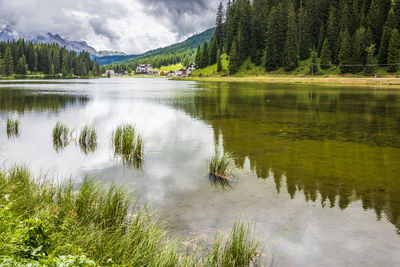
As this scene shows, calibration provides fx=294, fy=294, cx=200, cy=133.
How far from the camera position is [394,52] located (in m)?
83.4

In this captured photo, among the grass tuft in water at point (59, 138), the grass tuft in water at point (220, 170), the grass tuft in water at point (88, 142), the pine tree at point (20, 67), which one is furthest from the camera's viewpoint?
the pine tree at point (20, 67)

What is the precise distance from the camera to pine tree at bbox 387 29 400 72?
270 ft

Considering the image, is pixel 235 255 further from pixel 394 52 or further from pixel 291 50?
pixel 291 50

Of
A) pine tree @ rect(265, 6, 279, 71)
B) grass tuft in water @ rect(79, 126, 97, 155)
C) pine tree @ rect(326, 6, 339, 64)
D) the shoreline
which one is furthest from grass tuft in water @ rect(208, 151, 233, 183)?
pine tree @ rect(265, 6, 279, 71)

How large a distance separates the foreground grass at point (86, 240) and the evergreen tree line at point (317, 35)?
9562cm

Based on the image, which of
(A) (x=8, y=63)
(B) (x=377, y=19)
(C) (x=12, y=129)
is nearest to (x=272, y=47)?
(B) (x=377, y=19)

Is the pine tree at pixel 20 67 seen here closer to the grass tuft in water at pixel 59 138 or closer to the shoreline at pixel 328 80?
the shoreline at pixel 328 80

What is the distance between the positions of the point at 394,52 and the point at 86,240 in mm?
100131

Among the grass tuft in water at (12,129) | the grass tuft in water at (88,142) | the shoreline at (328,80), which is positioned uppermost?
the shoreline at (328,80)

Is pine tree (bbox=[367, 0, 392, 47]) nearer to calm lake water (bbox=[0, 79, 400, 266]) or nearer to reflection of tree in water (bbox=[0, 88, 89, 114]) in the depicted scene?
calm lake water (bbox=[0, 79, 400, 266])

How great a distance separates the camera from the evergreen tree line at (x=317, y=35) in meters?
91.7

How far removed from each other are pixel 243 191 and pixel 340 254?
3.69 m

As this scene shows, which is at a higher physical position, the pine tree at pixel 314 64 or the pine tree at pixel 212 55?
the pine tree at pixel 212 55

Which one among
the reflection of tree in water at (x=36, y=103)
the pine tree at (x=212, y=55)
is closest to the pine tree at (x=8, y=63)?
the pine tree at (x=212, y=55)
